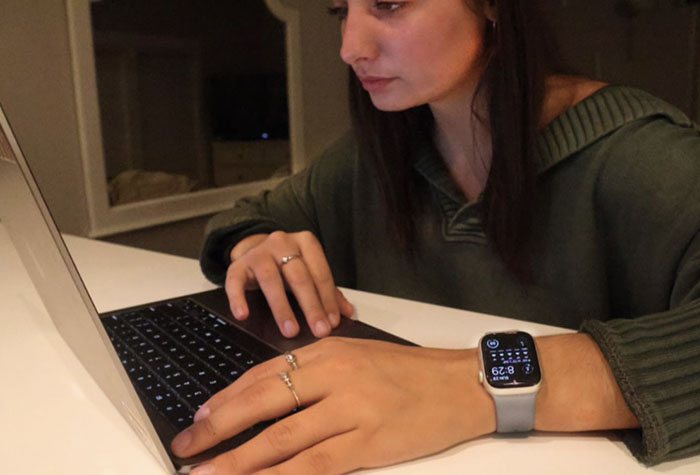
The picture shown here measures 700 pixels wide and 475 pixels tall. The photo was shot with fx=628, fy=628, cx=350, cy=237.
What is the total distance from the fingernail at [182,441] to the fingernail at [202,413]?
14 millimetres

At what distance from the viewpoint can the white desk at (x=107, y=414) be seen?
0.44 m

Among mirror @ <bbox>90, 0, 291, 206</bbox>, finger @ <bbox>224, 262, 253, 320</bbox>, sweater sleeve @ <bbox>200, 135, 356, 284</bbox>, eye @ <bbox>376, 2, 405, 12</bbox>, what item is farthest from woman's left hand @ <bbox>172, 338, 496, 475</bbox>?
mirror @ <bbox>90, 0, 291, 206</bbox>

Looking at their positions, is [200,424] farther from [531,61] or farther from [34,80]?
[34,80]

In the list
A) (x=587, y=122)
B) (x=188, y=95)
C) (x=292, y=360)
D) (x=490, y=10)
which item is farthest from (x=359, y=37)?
(x=188, y=95)

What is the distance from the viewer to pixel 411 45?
0.90 m

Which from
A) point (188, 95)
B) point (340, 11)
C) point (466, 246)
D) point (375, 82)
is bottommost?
point (466, 246)

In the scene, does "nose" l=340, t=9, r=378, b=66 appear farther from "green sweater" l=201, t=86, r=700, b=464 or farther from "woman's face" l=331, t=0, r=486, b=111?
"green sweater" l=201, t=86, r=700, b=464

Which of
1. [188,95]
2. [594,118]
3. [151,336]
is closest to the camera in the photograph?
[151,336]

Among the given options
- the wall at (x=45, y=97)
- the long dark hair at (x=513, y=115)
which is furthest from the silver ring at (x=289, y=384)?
the wall at (x=45, y=97)

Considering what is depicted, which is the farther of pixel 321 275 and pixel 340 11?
pixel 340 11

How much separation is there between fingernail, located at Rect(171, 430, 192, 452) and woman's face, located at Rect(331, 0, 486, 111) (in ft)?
2.10

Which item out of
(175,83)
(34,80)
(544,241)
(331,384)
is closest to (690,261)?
(544,241)

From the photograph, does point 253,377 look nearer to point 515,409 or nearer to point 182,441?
point 182,441

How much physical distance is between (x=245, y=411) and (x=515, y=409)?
0.65 ft
